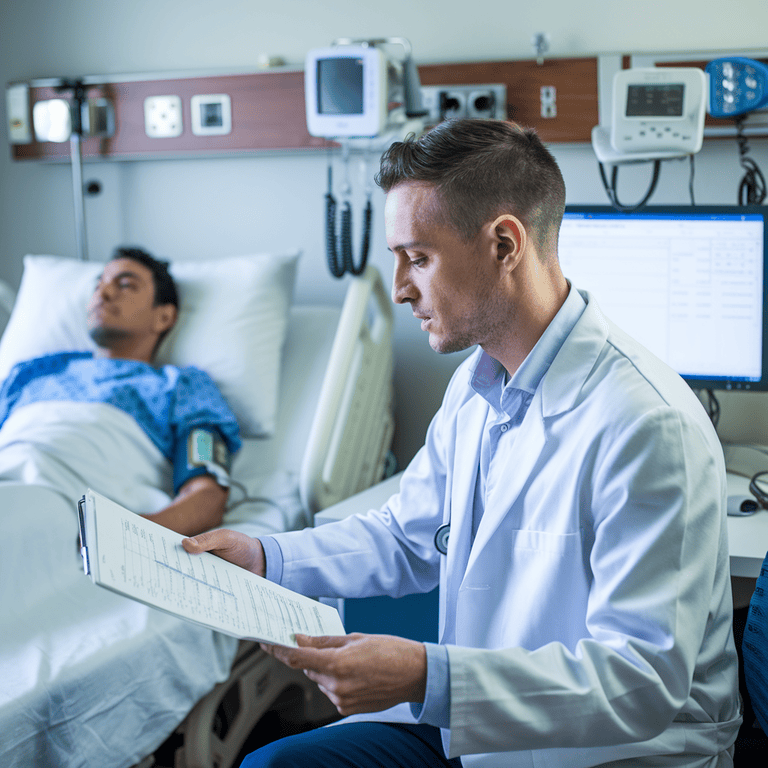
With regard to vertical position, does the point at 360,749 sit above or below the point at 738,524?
below

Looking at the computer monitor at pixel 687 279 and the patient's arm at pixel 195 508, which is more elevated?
the computer monitor at pixel 687 279

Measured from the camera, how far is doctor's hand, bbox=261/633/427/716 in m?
0.82

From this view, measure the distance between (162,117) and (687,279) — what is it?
160 centimetres

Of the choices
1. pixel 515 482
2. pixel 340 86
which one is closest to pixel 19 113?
pixel 340 86

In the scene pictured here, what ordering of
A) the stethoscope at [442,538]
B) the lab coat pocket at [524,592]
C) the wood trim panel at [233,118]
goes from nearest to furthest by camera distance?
the lab coat pocket at [524,592] → the stethoscope at [442,538] → the wood trim panel at [233,118]

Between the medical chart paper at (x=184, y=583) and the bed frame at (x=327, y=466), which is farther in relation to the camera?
the bed frame at (x=327, y=466)

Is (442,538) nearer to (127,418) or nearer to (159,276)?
(127,418)

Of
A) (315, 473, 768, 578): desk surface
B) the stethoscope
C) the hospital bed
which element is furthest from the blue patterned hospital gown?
the stethoscope

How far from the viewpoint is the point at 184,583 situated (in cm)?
89

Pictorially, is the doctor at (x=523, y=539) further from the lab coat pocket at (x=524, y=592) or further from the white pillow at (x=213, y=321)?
the white pillow at (x=213, y=321)

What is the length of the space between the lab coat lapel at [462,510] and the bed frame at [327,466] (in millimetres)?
562

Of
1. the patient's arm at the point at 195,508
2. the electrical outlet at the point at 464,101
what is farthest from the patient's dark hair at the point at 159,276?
the electrical outlet at the point at 464,101

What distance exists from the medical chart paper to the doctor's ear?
508mm

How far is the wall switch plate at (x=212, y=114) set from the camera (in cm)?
231
